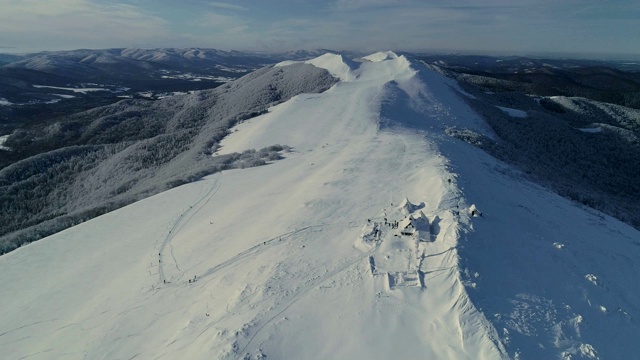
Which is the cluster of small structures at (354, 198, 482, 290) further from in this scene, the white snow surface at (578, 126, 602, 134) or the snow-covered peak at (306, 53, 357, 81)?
Result: the white snow surface at (578, 126, 602, 134)

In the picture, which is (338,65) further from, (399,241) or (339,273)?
(339,273)

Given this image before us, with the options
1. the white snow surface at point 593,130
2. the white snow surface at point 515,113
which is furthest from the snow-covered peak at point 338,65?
the white snow surface at point 593,130

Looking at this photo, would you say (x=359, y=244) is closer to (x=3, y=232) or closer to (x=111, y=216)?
(x=111, y=216)

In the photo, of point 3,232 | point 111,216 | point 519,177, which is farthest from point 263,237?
point 3,232

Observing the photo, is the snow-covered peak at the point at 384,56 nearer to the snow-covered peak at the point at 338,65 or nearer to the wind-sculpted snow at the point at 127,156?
the snow-covered peak at the point at 338,65

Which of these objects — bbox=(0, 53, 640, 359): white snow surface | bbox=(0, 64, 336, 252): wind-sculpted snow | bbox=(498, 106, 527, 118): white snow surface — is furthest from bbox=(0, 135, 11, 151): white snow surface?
bbox=(498, 106, 527, 118): white snow surface

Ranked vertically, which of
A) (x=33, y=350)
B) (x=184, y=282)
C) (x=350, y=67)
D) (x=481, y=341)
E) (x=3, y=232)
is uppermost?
(x=350, y=67)
